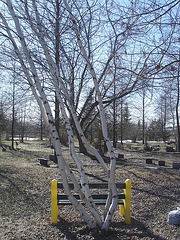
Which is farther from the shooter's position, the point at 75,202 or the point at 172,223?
the point at 172,223

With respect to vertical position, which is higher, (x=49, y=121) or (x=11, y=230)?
(x=49, y=121)

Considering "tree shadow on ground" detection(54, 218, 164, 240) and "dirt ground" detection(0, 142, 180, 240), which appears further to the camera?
"dirt ground" detection(0, 142, 180, 240)

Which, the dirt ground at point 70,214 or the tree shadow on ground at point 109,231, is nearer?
the tree shadow on ground at point 109,231

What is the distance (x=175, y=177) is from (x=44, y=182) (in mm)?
5037

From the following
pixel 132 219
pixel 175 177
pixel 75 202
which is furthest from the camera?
pixel 175 177

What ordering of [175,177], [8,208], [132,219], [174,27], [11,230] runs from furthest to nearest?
[175,177], [8,208], [132,219], [174,27], [11,230]

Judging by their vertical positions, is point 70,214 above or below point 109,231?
below

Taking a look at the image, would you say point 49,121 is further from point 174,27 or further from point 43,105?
point 174,27

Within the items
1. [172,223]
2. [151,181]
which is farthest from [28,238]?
[151,181]

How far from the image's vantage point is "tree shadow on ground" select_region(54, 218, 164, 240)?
136 inches

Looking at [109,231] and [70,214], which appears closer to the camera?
[109,231]

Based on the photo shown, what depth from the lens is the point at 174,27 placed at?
13.6 ft

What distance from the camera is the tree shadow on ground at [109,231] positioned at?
346 cm

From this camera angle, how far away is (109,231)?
3.57 metres
